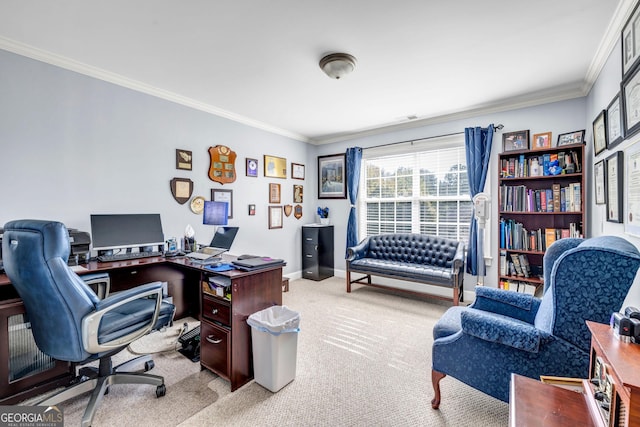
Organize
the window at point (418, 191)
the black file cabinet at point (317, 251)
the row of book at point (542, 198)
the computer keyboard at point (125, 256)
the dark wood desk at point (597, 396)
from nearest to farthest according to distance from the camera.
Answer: the dark wood desk at point (597, 396) → the computer keyboard at point (125, 256) → the row of book at point (542, 198) → the window at point (418, 191) → the black file cabinet at point (317, 251)

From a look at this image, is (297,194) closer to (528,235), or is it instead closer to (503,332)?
(528,235)

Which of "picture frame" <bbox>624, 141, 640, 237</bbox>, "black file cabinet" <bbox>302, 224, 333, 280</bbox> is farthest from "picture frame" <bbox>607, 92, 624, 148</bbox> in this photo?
"black file cabinet" <bbox>302, 224, 333, 280</bbox>

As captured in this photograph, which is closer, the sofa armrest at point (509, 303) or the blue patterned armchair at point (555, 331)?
the blue patterned armchair at point (555, 331)

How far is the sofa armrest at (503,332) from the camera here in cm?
139

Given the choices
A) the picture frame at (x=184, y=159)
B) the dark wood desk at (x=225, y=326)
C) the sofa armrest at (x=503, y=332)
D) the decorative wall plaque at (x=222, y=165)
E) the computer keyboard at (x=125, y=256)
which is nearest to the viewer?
the sofa armrest at (x=503, y=332)

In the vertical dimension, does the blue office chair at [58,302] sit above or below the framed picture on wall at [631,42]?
below

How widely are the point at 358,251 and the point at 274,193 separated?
5.61 feet

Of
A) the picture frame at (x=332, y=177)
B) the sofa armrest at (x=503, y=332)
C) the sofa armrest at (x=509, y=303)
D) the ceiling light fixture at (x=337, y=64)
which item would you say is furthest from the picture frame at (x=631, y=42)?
the picture frame at (x=332, y=177)

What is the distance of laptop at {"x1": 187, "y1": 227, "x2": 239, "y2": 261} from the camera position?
2.64 metres

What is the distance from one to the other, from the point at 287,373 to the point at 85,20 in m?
2.96

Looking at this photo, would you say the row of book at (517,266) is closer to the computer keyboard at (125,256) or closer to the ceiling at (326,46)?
the ceiling at (326,46)

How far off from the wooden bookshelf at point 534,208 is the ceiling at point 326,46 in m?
0.76

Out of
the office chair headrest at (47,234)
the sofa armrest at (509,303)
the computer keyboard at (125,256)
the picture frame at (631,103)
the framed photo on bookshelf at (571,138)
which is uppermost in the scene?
the framed photo on bookshelf at (571,138)

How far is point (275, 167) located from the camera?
15.4ft
